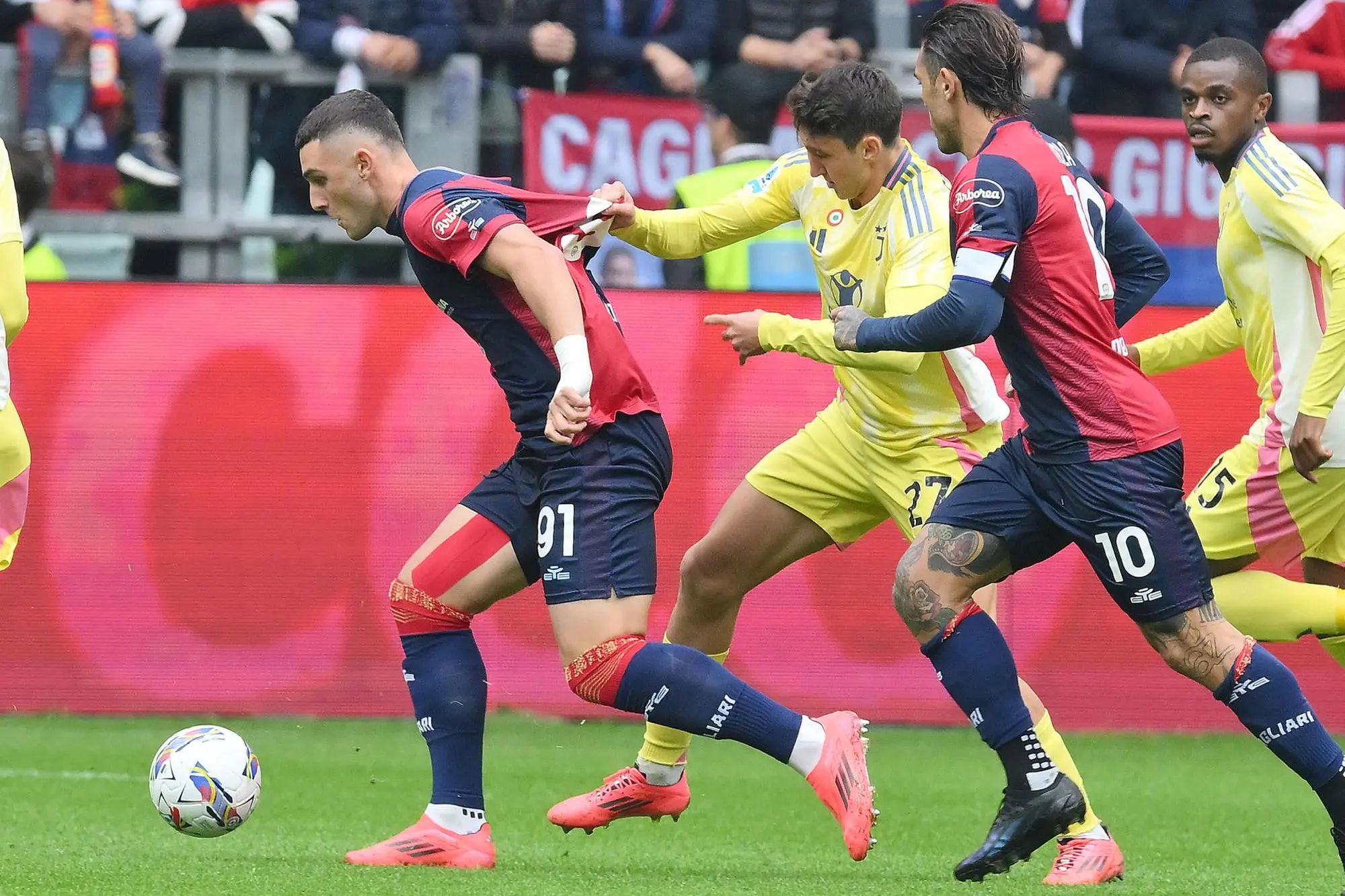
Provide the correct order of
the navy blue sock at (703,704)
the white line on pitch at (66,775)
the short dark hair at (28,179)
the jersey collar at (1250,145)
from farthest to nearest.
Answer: the short dark hair at (28,179) → the white line on pitch at (66,775) → the jersey collar at (1250,145) → the navy blue sock at (703,704)

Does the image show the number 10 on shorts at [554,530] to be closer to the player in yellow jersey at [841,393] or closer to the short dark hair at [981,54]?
the player in yellow jersey at [841,393]

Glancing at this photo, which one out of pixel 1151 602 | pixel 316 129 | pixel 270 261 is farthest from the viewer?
pixel 270 261

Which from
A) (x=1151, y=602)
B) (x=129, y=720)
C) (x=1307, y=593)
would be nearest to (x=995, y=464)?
(x=1151, y=602)

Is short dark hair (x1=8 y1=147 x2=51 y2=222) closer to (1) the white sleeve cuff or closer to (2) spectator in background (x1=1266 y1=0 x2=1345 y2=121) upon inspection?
(1) the white sleeve cuff

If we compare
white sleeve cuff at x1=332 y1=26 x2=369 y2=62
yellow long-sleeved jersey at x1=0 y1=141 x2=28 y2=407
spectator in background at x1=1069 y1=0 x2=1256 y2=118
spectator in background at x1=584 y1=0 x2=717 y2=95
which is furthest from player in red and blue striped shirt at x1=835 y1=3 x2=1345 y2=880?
spectator in background at x1=1069 y1=0 x2=1256 y2=118

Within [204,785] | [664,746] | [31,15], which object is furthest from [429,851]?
[31,15]

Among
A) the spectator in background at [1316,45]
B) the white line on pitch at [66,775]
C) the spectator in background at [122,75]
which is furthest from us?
the spectator in background at [1316,45]

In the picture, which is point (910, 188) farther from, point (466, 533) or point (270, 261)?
point (270, 261)

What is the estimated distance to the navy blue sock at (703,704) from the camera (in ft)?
15.9

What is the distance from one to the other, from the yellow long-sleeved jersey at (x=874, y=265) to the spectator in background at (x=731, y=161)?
9.46 feet

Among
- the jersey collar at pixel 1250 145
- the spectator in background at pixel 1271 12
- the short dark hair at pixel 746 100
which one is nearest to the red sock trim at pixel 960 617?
the jersey collar at pixel 1250 145

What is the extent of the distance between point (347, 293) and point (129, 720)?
2.08 metres

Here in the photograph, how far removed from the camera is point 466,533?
17.0 feet

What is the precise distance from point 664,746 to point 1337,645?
2.17 metres
